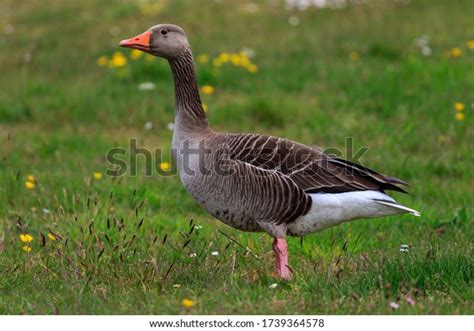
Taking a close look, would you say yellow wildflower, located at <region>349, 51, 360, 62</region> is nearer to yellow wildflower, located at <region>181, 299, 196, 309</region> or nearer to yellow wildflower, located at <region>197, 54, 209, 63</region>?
yellow wildflower, located at <region>197, 54, 209, 63</region>

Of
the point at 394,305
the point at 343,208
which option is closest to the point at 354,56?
the point at 343,208

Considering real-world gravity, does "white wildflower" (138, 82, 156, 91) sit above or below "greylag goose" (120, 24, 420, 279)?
below

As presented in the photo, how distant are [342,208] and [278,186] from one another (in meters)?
0.49

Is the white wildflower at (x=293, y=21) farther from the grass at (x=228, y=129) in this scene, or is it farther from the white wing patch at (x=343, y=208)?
the white wing patch at (x=343, y=208)

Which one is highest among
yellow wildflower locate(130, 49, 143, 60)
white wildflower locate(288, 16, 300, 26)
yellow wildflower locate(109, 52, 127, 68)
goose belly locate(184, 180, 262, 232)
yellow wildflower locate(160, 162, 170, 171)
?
white wildflower locate(288, 16, 300, 26)

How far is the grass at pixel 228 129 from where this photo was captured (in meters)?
5.51

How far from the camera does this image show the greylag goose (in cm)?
607

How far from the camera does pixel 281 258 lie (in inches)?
242

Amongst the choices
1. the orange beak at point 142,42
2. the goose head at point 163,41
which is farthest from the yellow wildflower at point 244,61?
the orange beak at point 142,42

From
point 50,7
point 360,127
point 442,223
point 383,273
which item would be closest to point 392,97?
point 360,127

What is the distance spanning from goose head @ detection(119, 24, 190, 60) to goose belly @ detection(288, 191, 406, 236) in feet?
5.27

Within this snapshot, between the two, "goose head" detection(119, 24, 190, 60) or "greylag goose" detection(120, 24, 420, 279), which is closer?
"greylag goose" detection(120, 24, 420, 279)

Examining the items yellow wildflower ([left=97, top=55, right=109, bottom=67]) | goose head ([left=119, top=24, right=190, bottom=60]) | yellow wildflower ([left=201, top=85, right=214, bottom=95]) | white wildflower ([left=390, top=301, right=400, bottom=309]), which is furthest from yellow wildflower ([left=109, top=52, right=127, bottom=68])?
white wildflower ([left=390, top=301, right=400, bottom=309])

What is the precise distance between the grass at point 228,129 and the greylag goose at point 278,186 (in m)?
0.24
